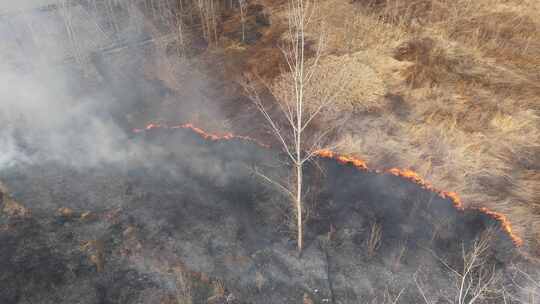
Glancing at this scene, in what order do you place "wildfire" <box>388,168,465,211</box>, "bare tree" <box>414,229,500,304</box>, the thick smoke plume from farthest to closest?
the thick smoke plume, "wildfire" <box>388,168,465,211</box>, "bare tree" <box>414,229,500,304</box>

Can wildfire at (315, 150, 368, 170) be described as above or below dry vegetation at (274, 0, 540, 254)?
below

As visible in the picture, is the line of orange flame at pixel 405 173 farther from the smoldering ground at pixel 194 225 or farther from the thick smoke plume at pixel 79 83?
the thick smoke plume at pixel 79 83

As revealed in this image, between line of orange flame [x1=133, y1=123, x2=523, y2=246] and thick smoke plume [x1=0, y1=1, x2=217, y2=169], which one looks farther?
thick smoke plume [x1=0, y1=1, x2=217, y2=169]

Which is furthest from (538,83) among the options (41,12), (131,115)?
(41,12)

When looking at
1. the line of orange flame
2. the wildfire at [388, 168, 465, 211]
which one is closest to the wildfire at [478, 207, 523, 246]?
the line of orange flame

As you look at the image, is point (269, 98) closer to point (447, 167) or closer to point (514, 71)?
point (447, 167)

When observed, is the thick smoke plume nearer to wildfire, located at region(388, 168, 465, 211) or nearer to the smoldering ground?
the smoldering ground

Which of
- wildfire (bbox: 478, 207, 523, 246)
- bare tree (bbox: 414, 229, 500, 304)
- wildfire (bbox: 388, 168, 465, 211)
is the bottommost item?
bare tree (bbox: 414, 229, 500, 304)
